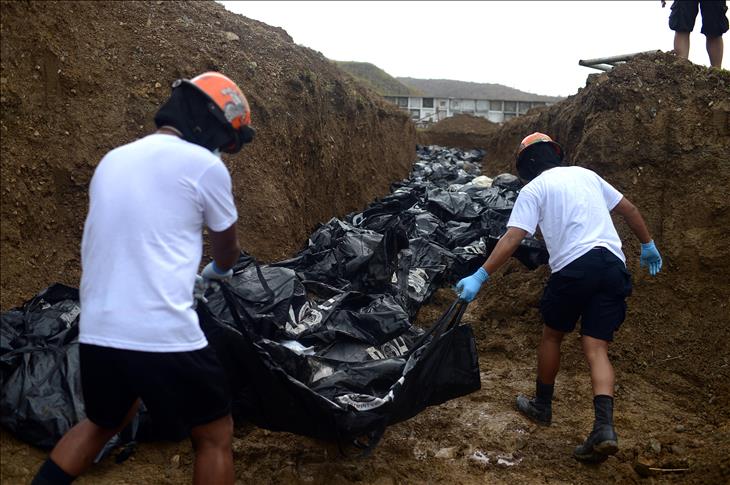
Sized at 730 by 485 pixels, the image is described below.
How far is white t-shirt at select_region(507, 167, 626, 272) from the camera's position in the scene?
3.33 metres

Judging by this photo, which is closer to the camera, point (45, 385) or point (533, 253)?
point (45, 385)

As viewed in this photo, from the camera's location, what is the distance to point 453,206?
740 centimetres

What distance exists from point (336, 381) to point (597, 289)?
1.58 metres

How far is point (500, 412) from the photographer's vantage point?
3.80m

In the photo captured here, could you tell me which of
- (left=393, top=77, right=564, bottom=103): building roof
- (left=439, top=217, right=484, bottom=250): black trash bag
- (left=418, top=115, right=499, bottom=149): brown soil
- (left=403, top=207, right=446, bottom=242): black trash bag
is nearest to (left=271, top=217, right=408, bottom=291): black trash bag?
(left=403, top=207, right=446, bottom=242): black trash bag

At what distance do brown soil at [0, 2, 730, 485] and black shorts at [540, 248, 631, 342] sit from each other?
74 cm

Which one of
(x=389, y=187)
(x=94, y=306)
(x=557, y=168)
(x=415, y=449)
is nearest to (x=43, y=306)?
(x=94, y=306)

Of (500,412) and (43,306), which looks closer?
(43,306)

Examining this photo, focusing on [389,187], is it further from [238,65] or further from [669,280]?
[669,280]

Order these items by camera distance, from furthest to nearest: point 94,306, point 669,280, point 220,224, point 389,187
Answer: point 389,187 → point 669,280 → point 220,224 → point 94,306

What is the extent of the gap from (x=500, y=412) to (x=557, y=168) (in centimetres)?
166

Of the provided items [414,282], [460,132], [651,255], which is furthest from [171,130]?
[460,132]

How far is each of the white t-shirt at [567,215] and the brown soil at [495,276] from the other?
3.83ft

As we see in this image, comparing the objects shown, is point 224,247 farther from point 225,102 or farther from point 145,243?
point 225,102
